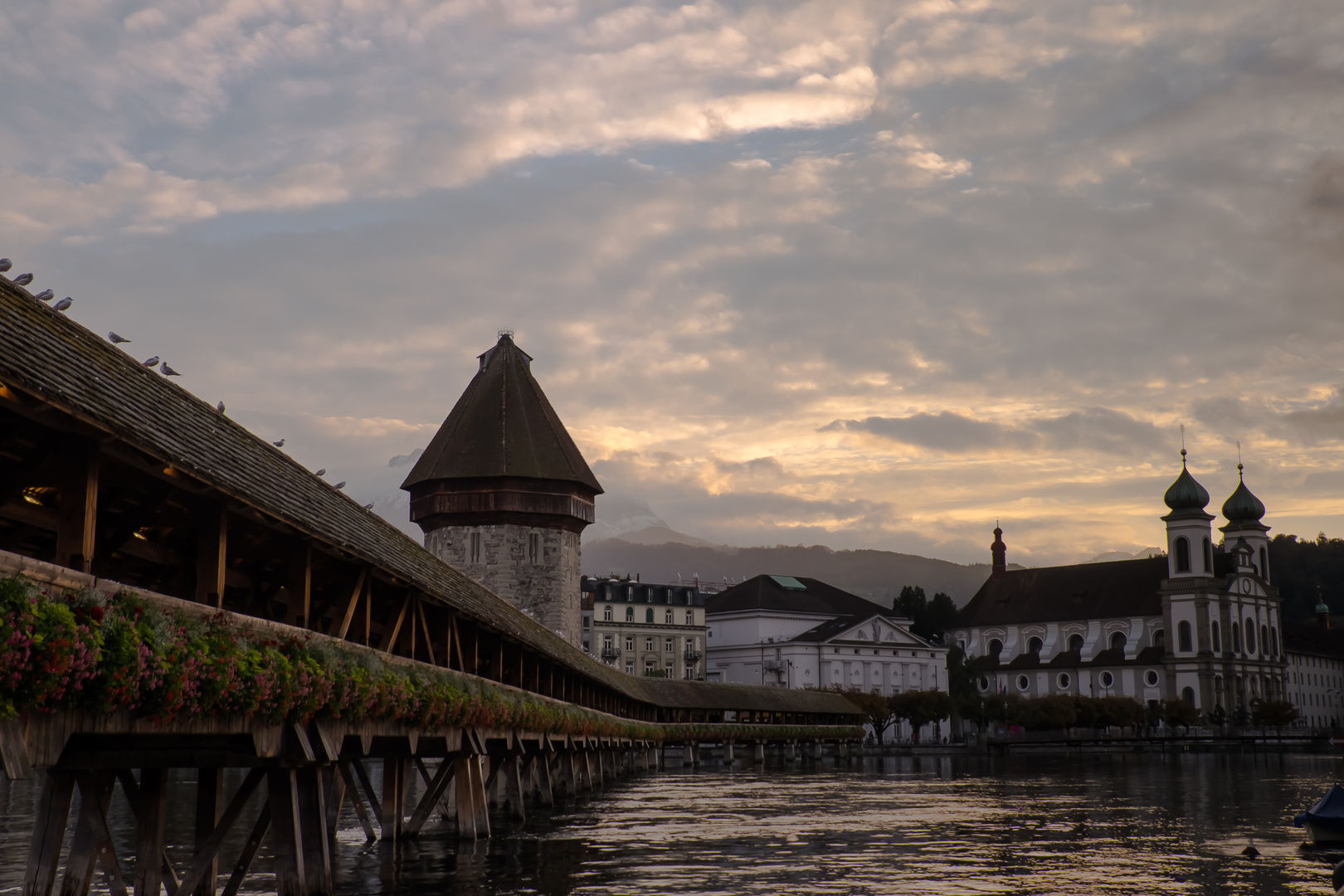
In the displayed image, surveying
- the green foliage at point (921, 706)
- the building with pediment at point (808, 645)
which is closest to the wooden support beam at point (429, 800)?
the green foliage at point (921, 706)

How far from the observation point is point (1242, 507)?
14962 cm

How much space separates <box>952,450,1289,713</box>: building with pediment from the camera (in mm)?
133250

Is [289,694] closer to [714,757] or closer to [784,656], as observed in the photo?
[714,757]

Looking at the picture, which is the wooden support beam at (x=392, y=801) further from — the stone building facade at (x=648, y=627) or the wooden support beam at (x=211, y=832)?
the stone building facade at (x=648, y=627)

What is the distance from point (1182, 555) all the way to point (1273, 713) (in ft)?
61.3

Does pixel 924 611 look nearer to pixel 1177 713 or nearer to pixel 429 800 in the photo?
pixel 1177 713

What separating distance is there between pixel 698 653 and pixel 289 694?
11555 centimetres

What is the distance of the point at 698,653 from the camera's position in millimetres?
128375

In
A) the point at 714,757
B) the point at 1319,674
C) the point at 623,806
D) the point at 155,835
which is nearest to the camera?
the point at 155,835

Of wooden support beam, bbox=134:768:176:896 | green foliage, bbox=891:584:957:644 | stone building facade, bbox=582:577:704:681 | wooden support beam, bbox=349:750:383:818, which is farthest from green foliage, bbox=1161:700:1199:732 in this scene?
wooden support beam, bbox=134:768:176:896

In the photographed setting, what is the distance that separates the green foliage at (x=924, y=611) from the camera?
15438 centimetres

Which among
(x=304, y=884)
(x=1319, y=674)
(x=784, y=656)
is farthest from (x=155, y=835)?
(x=1319, y=674)

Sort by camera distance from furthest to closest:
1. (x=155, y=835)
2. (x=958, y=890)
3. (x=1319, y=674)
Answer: (x=1319, y=674) < (x=958, y=890) < (x=155, y=835)

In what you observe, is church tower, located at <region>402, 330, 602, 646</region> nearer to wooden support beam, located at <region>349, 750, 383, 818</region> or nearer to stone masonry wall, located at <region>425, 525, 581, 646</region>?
stone masonry wall, located at <region>425, 525, 581, 646</region>
